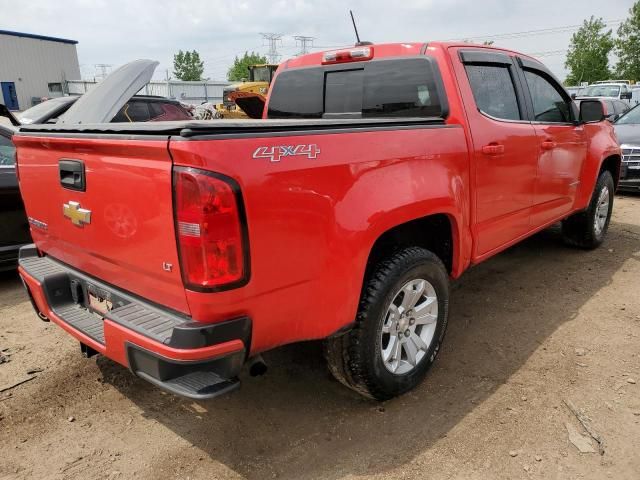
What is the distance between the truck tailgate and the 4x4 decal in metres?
0.35

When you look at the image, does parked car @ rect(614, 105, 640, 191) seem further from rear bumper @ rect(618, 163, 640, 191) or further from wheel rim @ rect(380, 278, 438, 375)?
wheel rim @ rect(380, 278, 438, 375)

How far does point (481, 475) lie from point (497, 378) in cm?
90

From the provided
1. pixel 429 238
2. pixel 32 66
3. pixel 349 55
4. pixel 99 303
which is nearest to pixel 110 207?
pixel 99 303

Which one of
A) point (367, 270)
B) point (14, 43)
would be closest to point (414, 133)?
point (367, 270)

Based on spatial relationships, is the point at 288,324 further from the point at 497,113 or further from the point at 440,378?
the point at 497,113

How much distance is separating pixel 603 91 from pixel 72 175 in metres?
24.6

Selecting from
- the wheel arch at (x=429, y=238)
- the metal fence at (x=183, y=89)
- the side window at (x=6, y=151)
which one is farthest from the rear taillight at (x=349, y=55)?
the metal fence at (x=183, y=89)

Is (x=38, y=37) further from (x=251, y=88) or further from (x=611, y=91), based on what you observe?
(x=611, y=91)

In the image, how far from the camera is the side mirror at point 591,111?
443 centimetres

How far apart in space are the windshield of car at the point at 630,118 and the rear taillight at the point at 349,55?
752cm

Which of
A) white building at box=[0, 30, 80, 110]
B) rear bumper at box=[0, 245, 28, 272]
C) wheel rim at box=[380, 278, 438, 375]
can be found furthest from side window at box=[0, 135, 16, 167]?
white building at box=[0, 30, 80, 110]

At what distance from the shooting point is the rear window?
322cm

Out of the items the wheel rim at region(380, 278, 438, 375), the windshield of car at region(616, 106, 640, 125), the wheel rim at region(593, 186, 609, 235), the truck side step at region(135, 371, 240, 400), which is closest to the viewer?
the truck side step at region(135, 371, 240, 400)

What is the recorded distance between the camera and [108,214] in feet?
7.33
